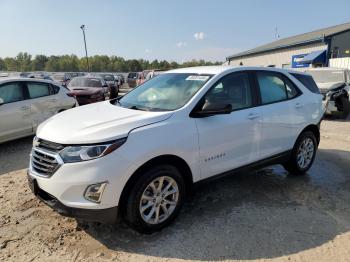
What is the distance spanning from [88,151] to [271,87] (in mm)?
3054

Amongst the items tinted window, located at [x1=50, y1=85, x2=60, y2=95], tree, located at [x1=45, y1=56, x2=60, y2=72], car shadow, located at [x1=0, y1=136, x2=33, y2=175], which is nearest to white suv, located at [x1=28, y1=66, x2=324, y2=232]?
car shadow, located at [x1=0, y1=136, x2=33, y2=175]

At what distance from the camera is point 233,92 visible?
15.6 feet

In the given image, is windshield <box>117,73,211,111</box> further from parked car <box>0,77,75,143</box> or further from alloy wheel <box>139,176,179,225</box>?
parked car <box>0,77,75,143</box>

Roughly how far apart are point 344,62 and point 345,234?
19890 mm

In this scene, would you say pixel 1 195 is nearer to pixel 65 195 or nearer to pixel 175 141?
pixel 65 195

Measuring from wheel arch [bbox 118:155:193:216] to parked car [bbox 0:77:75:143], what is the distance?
5.00 m

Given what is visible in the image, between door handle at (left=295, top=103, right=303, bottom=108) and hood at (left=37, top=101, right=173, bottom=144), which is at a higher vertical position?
hood at (left=37, top=101, right=173, bottom=144)

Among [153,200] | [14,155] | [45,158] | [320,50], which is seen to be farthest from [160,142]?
[320,50]

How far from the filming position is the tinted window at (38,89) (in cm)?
837

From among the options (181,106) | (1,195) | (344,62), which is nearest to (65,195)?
(181,106)

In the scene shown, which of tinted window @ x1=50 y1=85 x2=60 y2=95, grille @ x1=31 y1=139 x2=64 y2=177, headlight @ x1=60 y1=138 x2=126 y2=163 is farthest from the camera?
tinted window @ x1=50 y1=85 x2=60 y2=95

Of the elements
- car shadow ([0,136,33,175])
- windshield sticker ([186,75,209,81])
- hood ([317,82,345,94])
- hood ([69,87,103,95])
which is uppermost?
windshield sticker ([186,75,209,81])

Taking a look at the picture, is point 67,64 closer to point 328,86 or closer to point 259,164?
point 328,86

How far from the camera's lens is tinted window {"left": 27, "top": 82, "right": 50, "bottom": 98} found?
837 cm
